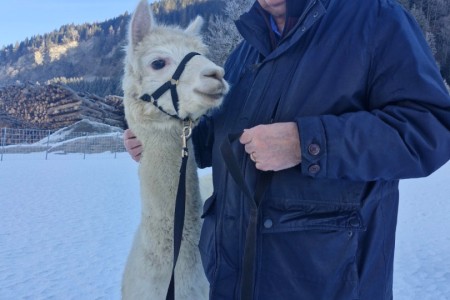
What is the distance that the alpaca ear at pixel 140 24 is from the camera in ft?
7.10

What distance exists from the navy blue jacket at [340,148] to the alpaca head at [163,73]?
0.42 metres

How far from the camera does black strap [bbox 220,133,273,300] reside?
1.27 m

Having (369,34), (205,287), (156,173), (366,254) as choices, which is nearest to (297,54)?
(369,34)

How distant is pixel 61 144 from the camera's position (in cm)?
1906

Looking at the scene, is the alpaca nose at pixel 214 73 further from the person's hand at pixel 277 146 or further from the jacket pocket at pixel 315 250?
the jacket pocket at pixel 315 250

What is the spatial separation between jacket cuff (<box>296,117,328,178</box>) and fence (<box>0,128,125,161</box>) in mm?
17861

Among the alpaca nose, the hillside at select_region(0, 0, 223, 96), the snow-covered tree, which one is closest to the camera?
the alpaca nose

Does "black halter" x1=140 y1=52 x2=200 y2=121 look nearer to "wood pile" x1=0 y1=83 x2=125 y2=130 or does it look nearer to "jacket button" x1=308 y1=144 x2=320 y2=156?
"jacket button" x1=308 y1=144 x2=320 y2=156

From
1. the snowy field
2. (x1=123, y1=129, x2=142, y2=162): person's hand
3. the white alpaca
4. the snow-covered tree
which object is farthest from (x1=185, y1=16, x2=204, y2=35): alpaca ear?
the snow-covered tree

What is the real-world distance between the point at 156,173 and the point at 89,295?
2222 mm

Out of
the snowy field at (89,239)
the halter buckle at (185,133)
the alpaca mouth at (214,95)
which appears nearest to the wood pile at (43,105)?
the snowy field at (89,239)

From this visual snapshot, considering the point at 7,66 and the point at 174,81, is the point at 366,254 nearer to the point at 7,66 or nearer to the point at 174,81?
the point at 174,81

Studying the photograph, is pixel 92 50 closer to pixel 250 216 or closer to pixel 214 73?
pixel 214 73

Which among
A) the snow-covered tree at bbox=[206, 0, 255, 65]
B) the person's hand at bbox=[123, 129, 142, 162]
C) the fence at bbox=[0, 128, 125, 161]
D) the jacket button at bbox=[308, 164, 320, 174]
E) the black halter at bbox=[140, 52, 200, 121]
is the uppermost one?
the snow-covered tree at bbox=[206, 0, 255, 65]
